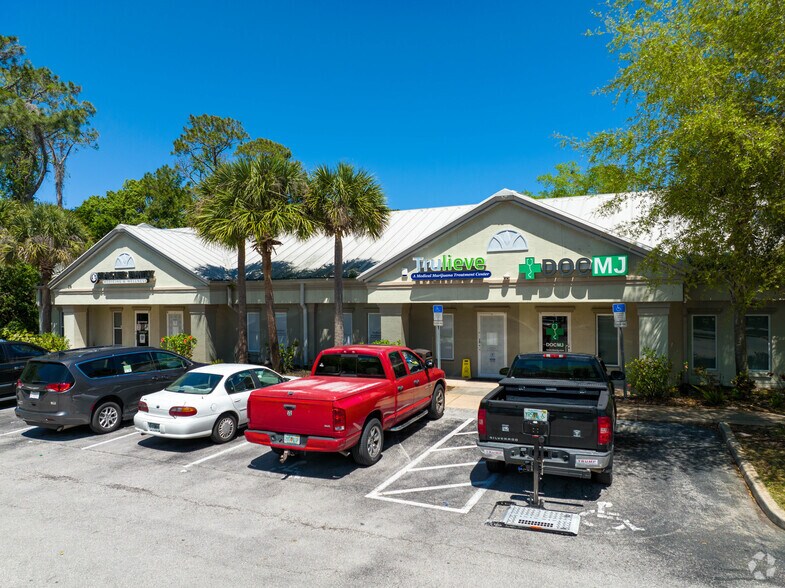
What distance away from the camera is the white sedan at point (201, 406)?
10078 mm

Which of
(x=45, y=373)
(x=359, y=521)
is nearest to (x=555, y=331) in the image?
(x=359, y=521)

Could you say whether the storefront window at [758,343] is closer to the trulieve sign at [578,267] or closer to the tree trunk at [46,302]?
the trulieve sign at [578,267]

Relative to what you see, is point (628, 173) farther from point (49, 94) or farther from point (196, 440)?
point (49, 94)

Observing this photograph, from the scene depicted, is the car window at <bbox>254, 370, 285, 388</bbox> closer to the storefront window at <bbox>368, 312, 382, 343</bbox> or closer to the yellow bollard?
the yellow bollard

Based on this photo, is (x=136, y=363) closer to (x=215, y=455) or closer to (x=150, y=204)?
(x=215, y=455)

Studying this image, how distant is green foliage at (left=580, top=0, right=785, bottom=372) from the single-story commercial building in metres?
4.10

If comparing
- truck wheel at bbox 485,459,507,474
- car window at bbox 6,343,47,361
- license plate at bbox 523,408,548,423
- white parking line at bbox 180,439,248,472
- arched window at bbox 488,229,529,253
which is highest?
arched window at bbox 488,229,529,253

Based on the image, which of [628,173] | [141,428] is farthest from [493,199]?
[141,428]

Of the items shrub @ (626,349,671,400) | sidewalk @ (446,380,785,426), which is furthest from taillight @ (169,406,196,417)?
shrub @ (626,349,671,400)

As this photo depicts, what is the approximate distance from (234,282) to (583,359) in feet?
48.3

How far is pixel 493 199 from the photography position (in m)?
16.4

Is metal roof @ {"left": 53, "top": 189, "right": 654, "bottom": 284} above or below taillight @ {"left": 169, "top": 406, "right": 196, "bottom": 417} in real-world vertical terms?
above

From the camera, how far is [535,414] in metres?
7.38

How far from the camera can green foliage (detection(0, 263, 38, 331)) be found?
93.1ft
